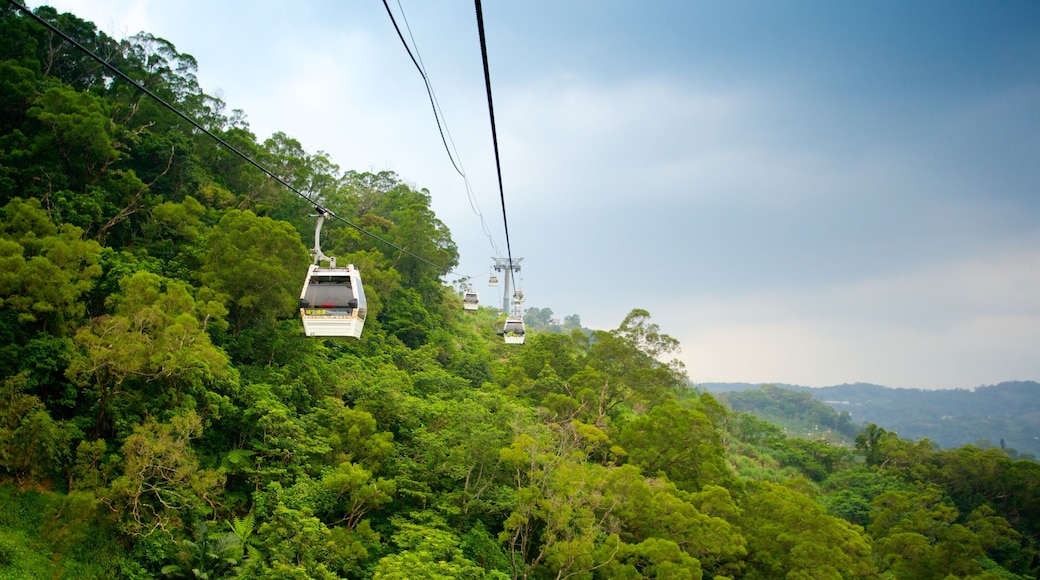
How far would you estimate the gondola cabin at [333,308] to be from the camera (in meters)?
11.2

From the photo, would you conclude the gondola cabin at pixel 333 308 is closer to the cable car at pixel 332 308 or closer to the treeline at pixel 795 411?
the cable car at pixel 332 308

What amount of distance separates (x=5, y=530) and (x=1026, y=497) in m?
45.5

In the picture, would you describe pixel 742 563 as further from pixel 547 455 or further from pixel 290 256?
pixel 290 256

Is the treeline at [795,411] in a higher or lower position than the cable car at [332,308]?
lower

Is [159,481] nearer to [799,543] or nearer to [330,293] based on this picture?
[330,293]

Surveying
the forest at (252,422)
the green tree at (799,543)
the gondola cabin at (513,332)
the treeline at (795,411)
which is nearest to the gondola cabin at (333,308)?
the forest at (252,422)

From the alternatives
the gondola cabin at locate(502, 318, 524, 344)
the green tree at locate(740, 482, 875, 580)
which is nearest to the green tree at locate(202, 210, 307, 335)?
the gondola cabin at locate(502, 318, 524, 344)

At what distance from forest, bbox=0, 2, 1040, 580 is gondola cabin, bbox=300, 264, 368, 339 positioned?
2.81 metres

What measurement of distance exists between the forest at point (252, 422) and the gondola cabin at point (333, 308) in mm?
2811

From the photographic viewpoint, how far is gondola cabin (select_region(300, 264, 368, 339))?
36.9ft

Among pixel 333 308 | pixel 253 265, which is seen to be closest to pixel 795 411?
pixel 253 265

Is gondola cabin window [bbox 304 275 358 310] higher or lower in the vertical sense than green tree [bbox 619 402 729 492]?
higher

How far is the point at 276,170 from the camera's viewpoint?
28156 mm

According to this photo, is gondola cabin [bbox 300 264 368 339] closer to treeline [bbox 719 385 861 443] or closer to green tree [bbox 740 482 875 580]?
green tree [bbox 740 482 875 580]
